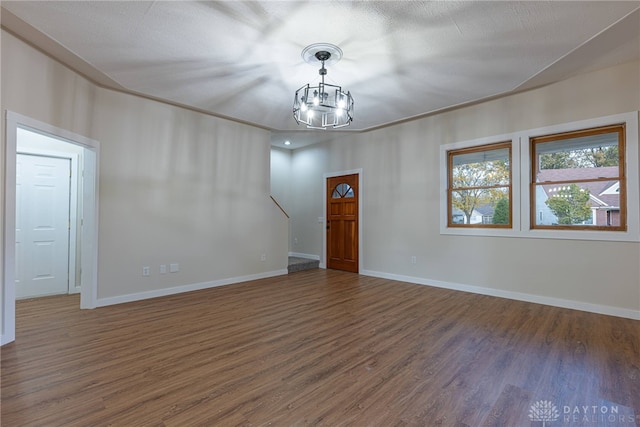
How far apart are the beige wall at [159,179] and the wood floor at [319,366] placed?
2.94 ft

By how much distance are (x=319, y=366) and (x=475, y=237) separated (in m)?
3.28

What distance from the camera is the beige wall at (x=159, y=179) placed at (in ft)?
10.0

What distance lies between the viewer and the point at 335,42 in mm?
2688

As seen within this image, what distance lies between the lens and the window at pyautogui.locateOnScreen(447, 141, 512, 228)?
4.21m

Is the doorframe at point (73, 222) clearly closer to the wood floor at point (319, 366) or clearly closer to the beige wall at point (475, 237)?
the wood floor at point (319, 366)

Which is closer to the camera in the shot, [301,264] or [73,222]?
[73,222]

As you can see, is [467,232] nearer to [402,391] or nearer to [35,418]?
[402,391]

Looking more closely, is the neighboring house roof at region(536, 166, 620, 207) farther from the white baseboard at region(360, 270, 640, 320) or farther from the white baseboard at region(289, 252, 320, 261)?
the white baseboard at region(289, 252, 320, 261)

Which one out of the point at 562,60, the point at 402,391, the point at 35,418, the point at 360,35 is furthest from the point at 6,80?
the point at 562,60

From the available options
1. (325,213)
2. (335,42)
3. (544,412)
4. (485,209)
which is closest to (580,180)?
(485,209)

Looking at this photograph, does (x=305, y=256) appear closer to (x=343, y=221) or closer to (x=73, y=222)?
(x=343, y=221)

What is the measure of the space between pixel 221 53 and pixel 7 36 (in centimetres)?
180

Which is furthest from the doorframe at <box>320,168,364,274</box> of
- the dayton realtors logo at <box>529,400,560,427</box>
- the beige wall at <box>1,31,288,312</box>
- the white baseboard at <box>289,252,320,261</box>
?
the dayton realtors logo at <box>529,400,560,427</box>

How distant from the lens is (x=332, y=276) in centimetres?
561
